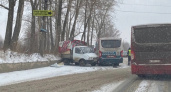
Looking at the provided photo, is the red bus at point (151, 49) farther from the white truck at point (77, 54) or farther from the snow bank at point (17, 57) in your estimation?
the white truck at point (77, 54)

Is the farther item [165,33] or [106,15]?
[106,15]

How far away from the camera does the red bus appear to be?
13.6 metres

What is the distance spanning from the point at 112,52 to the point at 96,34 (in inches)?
1409

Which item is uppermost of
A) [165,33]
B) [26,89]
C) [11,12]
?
[11,12]

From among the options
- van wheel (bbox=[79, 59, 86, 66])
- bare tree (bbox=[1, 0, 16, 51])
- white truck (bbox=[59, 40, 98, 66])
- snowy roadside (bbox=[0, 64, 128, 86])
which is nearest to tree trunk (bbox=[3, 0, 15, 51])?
bare tree (bbox=[1, 0, 16, 51])

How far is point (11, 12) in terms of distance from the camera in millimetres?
21594

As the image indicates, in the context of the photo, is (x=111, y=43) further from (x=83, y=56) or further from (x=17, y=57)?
(x=17, y=57)

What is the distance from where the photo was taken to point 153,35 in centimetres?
1403

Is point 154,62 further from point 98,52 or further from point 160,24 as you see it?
point 98,52

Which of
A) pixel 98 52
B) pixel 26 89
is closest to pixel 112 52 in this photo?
pixel 98 52

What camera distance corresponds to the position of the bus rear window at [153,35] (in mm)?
13797

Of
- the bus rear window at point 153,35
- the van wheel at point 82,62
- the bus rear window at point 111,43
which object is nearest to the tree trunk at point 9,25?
the van wheel at point 82,62

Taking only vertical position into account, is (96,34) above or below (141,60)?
above

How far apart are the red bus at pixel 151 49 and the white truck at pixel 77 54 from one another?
1114 centimetres
